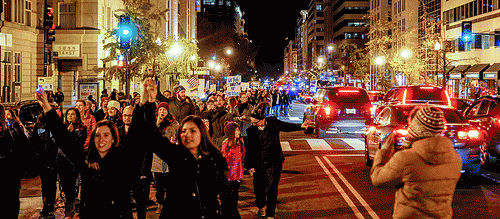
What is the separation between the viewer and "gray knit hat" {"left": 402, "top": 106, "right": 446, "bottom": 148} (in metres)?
4.16

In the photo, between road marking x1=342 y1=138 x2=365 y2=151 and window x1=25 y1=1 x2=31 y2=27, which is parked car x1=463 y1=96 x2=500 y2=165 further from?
window x1=25 y1=1 x2=31 y2=27

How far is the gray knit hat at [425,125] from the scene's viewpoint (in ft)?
13.6

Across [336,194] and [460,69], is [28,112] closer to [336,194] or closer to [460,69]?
[336,194]

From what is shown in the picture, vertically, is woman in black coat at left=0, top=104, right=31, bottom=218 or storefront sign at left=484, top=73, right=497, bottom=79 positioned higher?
storefront sign at left=484, top=73, right=497, bottom=79

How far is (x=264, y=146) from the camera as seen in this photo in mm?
8289

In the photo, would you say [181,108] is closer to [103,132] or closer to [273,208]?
[273,208]

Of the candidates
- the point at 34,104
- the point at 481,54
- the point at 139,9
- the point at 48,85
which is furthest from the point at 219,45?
the point at 34,104

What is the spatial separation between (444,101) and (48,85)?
52.9 ft

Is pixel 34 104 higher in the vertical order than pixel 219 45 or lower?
lower

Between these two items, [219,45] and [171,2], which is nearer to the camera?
[171,2]

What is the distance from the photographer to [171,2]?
6309cm

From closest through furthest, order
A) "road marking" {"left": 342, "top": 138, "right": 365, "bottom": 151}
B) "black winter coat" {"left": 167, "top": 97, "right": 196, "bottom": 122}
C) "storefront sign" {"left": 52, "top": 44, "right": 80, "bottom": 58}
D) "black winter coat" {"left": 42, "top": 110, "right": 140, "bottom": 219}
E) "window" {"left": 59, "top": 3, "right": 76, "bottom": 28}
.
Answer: "black winter coat" {"left": 42, "top": 110, "right": 140, "bottom": 219} < "black winter coat" {"left": 167, "top": 97, "right": 196, "bottom": 122} < "road marking" {"left": 342, "top": 138, "right": 365, "bottom": 151} < "storefront sign" {"left": 52, "top": 44, "right": 80, "bottom": 58} < "window" {"left": 59, "top": 3, "right": 76, "bottom": 28}

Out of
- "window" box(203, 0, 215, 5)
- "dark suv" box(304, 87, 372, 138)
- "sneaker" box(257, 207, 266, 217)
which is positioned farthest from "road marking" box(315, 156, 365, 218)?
"window" box(203, 0, 215, 5)

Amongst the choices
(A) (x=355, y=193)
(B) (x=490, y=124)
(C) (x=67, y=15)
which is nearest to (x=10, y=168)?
(A) (x=355, y=193)
